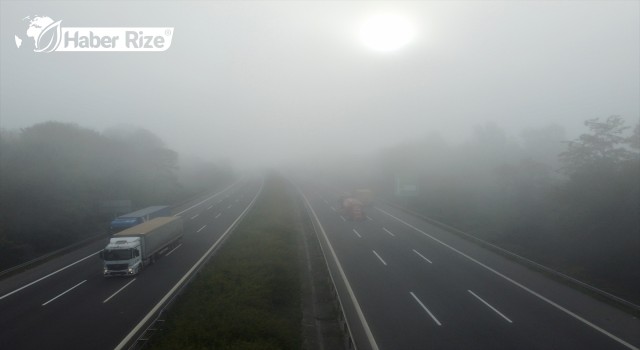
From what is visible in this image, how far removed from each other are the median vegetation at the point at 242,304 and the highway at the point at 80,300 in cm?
184

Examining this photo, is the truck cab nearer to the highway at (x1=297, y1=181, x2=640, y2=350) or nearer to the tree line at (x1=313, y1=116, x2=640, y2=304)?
the highway at (x1=297, y1=181, x2=640, y2=350)

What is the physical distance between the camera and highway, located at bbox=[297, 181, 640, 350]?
42.9ft

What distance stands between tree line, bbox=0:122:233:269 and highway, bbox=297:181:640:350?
23216 mm

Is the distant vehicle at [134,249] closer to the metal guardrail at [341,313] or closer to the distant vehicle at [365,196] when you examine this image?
the metal guardrail at [341,313]

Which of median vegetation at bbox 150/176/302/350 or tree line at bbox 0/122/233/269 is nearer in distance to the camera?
median vegetation at bbox 150/176/302/350

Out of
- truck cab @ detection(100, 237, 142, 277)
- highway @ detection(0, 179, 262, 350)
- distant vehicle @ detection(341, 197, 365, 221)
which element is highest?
distant vehicle @ detection(341, 197, 365, 221)

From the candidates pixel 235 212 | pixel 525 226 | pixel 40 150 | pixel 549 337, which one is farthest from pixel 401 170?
pixel 549 337

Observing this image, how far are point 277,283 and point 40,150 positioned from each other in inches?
1416

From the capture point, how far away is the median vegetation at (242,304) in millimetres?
12086

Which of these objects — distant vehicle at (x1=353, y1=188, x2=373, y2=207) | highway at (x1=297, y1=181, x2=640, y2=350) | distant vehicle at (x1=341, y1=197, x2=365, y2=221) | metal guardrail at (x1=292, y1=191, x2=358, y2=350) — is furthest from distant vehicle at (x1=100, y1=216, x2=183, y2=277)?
distant vehicle at (x1=353, y1=188, x2=373, y2=207)

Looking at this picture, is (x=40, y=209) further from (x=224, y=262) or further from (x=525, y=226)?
(x=525, y=226)

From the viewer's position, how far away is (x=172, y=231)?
28.1 meters

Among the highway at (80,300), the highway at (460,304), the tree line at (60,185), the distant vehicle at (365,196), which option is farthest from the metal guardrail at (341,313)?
the distant vehicle at (365,196)

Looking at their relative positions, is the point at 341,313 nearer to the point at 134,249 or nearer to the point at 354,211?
the point at 134,249
